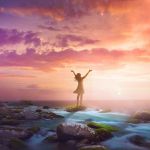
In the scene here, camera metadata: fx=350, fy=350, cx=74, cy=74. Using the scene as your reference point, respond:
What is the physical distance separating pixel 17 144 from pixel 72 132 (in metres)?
3.41

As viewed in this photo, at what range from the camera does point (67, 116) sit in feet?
106

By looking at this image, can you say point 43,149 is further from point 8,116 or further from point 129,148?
point 8,116

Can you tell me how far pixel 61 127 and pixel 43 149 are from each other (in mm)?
1812

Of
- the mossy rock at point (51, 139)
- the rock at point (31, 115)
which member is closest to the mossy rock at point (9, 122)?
the rock at point (31, 115)

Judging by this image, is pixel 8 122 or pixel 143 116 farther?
pixel 143 116

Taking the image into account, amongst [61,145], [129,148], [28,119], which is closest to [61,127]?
[61,145]

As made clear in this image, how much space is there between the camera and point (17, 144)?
21.1 meters

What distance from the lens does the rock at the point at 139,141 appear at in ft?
68.8

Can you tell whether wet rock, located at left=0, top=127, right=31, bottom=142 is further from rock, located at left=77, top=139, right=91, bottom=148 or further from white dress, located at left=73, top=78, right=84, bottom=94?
white dress, located at left=73, top=78, right=84, bottom=94

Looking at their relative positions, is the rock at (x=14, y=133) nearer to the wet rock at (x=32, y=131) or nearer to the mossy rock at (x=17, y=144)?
the wet rock at (x=32, y=131)

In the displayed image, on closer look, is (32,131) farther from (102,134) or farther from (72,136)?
(102,134)

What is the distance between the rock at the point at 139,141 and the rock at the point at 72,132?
2.56 meters

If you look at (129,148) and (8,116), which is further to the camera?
(8,116)

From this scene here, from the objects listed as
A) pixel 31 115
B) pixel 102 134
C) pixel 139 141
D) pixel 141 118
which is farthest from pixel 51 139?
pixel 141 118
